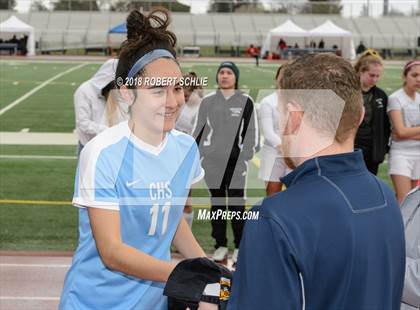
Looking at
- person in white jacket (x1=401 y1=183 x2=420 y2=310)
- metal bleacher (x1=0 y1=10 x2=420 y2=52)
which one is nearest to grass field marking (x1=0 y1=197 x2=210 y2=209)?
person in white jacket (x1=401 y1=183 x2=420 y2=310)

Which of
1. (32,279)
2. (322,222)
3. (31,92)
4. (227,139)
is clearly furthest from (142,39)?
(31,92)

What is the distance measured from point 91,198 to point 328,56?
973 millimetres

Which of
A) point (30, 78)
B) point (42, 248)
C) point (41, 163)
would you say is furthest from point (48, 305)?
point (30, 78)

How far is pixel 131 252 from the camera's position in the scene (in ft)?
8.03

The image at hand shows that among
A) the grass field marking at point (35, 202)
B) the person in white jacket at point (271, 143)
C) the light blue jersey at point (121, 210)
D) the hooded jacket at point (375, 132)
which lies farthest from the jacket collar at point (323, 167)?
the grass field marking at point (35, 202)

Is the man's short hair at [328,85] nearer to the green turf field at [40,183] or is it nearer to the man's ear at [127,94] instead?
the man's ear at [127,94]

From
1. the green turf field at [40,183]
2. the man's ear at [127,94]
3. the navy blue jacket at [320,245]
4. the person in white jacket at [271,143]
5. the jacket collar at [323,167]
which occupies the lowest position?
the green turf field at [40,183]

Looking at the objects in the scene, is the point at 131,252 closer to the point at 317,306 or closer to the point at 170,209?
the point at 170,209

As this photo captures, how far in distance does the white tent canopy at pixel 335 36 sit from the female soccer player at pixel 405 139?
46241 mm

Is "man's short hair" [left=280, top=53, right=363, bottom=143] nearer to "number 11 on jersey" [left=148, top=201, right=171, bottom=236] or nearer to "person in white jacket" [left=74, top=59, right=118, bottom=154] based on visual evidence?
"number 11 on jersey" [left=148, top=201, right=171, bottom=236]

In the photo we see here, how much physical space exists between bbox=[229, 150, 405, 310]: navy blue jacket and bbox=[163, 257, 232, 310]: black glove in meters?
0.32

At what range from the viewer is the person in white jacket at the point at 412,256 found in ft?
9.36

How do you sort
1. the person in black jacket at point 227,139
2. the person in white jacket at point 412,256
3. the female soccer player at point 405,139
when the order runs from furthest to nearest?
the female soccer player at point 405,139 < the person in black jacket at point 227,139 < the person in white jacket at point 412,256

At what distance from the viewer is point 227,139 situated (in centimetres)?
645
